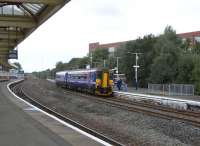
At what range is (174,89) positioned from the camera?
5706cm

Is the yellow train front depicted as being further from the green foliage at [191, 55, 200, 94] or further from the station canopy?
the green foliage at [191, 55, 200, 94]

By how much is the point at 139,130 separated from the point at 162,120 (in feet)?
9.08

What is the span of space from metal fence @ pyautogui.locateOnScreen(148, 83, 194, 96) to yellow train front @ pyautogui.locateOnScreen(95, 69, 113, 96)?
1140 centimetres

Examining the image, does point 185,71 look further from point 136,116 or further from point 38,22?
point 136,116

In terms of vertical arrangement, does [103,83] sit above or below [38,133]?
above

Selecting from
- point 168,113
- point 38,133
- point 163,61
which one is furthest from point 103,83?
point 163,61

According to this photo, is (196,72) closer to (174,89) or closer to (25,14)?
(174,89)

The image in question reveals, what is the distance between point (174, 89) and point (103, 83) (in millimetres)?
15574

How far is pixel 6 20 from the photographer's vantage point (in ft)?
124

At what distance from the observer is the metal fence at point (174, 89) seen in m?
54.6

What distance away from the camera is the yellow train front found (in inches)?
1730

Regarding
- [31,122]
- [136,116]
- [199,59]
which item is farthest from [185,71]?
[31,122]

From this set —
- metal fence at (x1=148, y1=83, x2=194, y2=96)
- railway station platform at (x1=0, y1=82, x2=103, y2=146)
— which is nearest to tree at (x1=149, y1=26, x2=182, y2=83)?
metal fence at (x1=148, y1=83, x2=194, y2=96)

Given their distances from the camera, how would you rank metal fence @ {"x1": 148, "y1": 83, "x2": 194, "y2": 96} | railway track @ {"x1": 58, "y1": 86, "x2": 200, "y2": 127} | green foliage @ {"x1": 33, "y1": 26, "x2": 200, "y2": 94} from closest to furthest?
railway track @ {"x1": 58, "y1": 86, "x2": 200, "y2": 127}
metal fence @ {"x1": 148, "y1": 83, "x2": 194, "y2": 96}
green foliage @ {"x1": 33, "y1": 26, "x2": 200, "y2": 94}
